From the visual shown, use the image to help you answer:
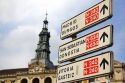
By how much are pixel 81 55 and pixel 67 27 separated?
149cm

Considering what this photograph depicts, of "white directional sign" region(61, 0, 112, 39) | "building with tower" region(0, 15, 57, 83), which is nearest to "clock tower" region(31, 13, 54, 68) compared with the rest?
"building with tower" region(0, 15, 57, 83)

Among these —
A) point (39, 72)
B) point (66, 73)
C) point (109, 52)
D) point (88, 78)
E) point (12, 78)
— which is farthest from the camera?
point (12, 78)

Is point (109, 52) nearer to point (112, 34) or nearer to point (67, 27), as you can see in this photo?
point (112, 34)

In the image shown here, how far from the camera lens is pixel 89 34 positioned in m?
10.5

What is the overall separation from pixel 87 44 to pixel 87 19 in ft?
2.85

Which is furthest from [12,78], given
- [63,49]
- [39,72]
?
[63,49]

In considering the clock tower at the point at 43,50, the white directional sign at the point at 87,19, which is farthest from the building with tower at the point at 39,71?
the white directional sign at the point at 87,19

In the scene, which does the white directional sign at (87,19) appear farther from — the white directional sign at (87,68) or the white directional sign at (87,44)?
the white directional sign at (87,68)

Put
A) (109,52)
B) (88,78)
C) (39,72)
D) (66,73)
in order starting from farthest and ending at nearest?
1. (39,72)
2. (66,73)
3. (88,78)
4. (109,52)

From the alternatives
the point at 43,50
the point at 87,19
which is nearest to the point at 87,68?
the point at 87,19

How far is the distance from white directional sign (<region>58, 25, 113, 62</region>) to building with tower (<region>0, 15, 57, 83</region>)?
6948 cm

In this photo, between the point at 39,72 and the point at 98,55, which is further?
the point at 39,72

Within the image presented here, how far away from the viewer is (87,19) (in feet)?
35.5

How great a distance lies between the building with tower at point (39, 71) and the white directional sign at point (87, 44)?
2735 inches
